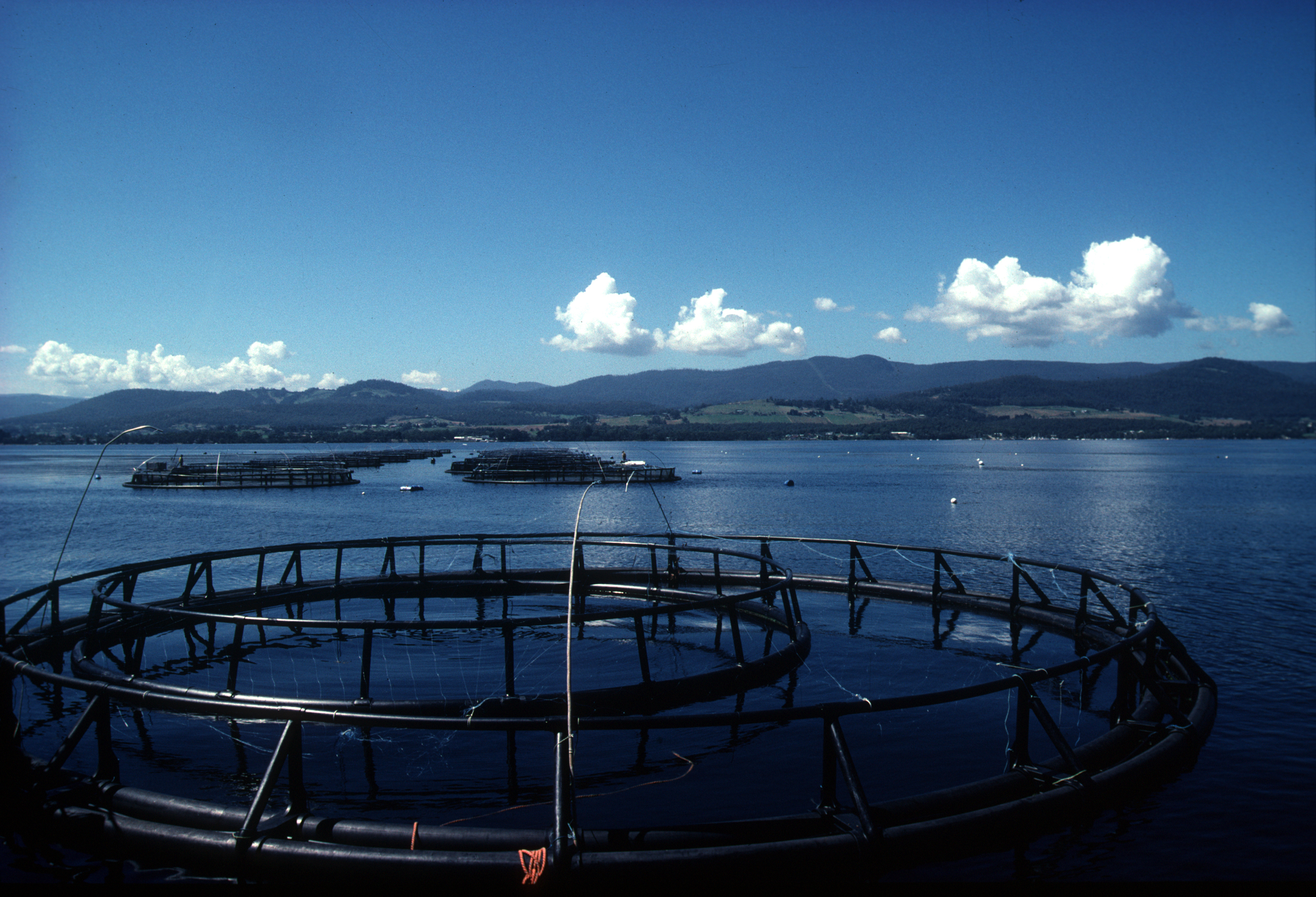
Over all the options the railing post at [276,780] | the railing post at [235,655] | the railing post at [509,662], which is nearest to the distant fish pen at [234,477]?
the railing post at [235,655]

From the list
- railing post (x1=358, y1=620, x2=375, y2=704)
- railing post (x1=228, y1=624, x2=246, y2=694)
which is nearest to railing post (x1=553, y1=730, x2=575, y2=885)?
railing post (x1=358, y1=620, x2=375, y2=704)

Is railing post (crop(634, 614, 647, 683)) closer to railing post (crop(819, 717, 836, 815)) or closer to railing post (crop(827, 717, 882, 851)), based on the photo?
railing post (crop(819, 717, 836, 815))

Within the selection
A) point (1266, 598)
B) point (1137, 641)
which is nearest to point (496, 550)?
point (1266, 598)

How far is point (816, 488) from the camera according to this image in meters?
110

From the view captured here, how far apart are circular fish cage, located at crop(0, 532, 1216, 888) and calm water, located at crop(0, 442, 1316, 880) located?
107 cm

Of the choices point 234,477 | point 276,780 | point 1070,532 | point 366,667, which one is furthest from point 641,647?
point 234,477

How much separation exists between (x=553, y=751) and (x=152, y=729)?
273 inches

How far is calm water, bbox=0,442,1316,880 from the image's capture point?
1014cm

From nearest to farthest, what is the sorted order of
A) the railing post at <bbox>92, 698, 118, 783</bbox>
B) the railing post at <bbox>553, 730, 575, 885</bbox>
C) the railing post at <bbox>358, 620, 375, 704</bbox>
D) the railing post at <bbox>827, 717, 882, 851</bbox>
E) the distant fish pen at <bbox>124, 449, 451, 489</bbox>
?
the railing post at <bbox>553, 730, 575, 885</bbox> → the railing post at <bbox>827, 717, 882, 851</bbox> → the railing post at <bbox>92, 698, 118, 783</bbox> → the railing post at <bbox>358, 620, 375, 704</bbox> → the distant fish pen at <bbox>124, 449, 451, 489</bbox>

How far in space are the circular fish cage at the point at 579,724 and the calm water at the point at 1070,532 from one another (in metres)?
1.07

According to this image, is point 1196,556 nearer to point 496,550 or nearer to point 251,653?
point 496,550

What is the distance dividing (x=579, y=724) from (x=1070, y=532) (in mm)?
59996

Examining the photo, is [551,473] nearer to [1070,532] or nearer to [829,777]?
[1070,532]

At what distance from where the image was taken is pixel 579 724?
266 inches
